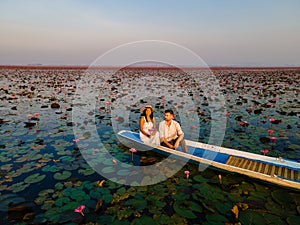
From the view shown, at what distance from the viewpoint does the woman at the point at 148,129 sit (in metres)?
6.20

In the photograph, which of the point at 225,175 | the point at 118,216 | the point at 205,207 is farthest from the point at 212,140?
the point at 118,216

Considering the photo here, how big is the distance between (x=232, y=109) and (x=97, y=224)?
9837 mm

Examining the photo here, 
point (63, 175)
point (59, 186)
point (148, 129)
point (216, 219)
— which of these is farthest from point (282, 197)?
point (63, 175)

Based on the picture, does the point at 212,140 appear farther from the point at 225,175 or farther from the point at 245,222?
the point at 245,222

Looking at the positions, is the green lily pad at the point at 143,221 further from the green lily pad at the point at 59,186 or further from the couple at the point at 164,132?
the couple at the point at 164,132

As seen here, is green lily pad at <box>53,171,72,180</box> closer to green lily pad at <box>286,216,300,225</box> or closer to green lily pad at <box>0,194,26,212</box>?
green lily pad at <box>0,194,26,212</box>

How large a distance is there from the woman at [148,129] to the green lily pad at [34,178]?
9.01 ft

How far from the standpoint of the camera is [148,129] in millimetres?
6383

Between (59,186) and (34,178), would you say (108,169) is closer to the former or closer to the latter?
(59,186)

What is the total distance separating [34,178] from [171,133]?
11.3ft

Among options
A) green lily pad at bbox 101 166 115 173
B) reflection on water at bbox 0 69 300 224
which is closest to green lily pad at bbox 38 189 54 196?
reflection on water at bbox 0 69 300 224

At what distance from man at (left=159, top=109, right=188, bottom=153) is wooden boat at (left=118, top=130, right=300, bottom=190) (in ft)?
1.08

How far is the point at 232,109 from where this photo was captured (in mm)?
11531

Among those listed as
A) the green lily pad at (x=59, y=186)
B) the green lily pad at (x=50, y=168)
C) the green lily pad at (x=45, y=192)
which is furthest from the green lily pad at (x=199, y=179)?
Result: the green lily pad at (x=50, y=168)
